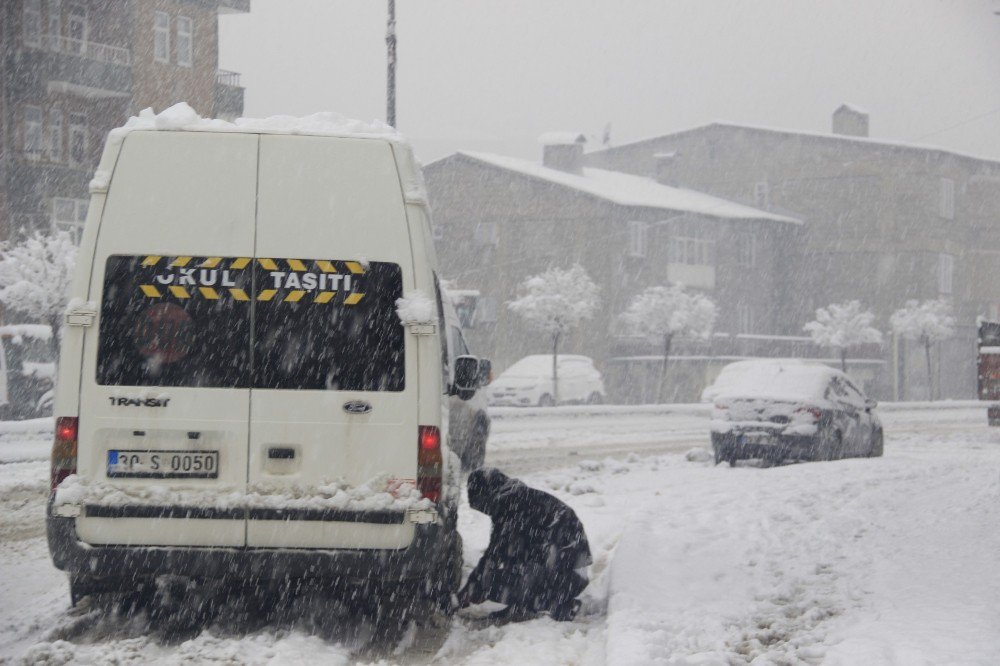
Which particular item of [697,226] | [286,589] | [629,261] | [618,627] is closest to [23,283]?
[286,589]

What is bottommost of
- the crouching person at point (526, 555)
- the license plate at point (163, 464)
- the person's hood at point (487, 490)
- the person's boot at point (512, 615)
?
the person's boot at point (512, 615)

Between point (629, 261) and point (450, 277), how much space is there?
8027 millimetres

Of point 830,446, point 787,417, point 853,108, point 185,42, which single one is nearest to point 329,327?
point 787,417

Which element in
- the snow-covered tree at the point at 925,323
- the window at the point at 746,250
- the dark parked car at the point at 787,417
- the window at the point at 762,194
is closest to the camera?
the dark parked car at the point at 787,417

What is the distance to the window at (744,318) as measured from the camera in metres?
57.2

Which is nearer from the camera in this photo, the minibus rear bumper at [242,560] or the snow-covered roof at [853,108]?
the minibus rear bumper at [242,560]

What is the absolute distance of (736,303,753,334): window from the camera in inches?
2254

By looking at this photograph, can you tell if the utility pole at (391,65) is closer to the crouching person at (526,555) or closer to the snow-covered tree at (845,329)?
the crouching person at (526,555)

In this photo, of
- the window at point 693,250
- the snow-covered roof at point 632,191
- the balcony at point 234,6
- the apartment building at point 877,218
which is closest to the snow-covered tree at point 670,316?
the snow-covered roof at point 632,191

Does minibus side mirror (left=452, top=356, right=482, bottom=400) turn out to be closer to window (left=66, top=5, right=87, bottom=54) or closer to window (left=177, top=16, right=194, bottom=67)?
window (left=66, top=5, right=87, bottom=54)

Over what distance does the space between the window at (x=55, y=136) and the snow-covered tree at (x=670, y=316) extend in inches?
780

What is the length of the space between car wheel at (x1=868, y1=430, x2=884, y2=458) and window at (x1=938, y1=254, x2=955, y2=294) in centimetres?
4405

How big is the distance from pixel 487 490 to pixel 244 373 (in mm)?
1813

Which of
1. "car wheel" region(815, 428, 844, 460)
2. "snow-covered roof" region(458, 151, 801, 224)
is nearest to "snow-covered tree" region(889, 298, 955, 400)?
"snow-covered roof" region(458, 151, 801, 224)
